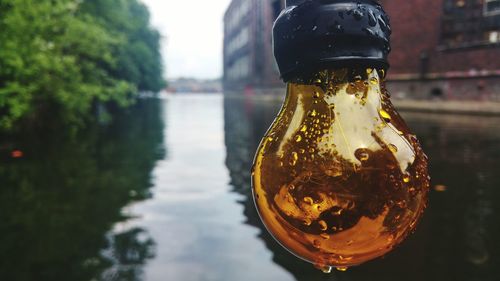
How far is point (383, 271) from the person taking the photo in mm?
3947

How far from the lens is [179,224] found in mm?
5398

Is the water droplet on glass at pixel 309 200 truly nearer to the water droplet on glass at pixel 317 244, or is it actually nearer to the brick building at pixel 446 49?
the water droplet on glass at pixel 317 244

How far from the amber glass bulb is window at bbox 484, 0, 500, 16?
23475 mm

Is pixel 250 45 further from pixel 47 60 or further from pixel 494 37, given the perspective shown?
pixel 47 60

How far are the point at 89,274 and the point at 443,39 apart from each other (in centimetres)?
2321

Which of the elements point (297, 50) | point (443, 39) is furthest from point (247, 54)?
point (297, 50)

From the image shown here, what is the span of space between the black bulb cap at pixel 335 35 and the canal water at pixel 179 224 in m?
3.53

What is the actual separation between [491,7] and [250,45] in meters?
36.0

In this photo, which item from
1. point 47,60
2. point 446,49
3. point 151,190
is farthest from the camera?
point 446,49

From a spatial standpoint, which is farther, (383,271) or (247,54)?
(247,54)

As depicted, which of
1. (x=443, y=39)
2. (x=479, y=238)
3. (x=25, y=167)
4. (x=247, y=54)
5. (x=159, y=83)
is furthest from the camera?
(x=247, y=54)

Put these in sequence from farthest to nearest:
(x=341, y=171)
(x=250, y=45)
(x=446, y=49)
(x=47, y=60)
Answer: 1. (x=250, y=45)
2. (x=446, y=49)
3. (x=47, y=60)
4. (x=341, y=171)

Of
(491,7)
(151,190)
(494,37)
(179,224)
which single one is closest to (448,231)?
(179,224)

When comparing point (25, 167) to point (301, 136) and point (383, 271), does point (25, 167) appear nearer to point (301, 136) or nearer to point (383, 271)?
point (383, 271)
